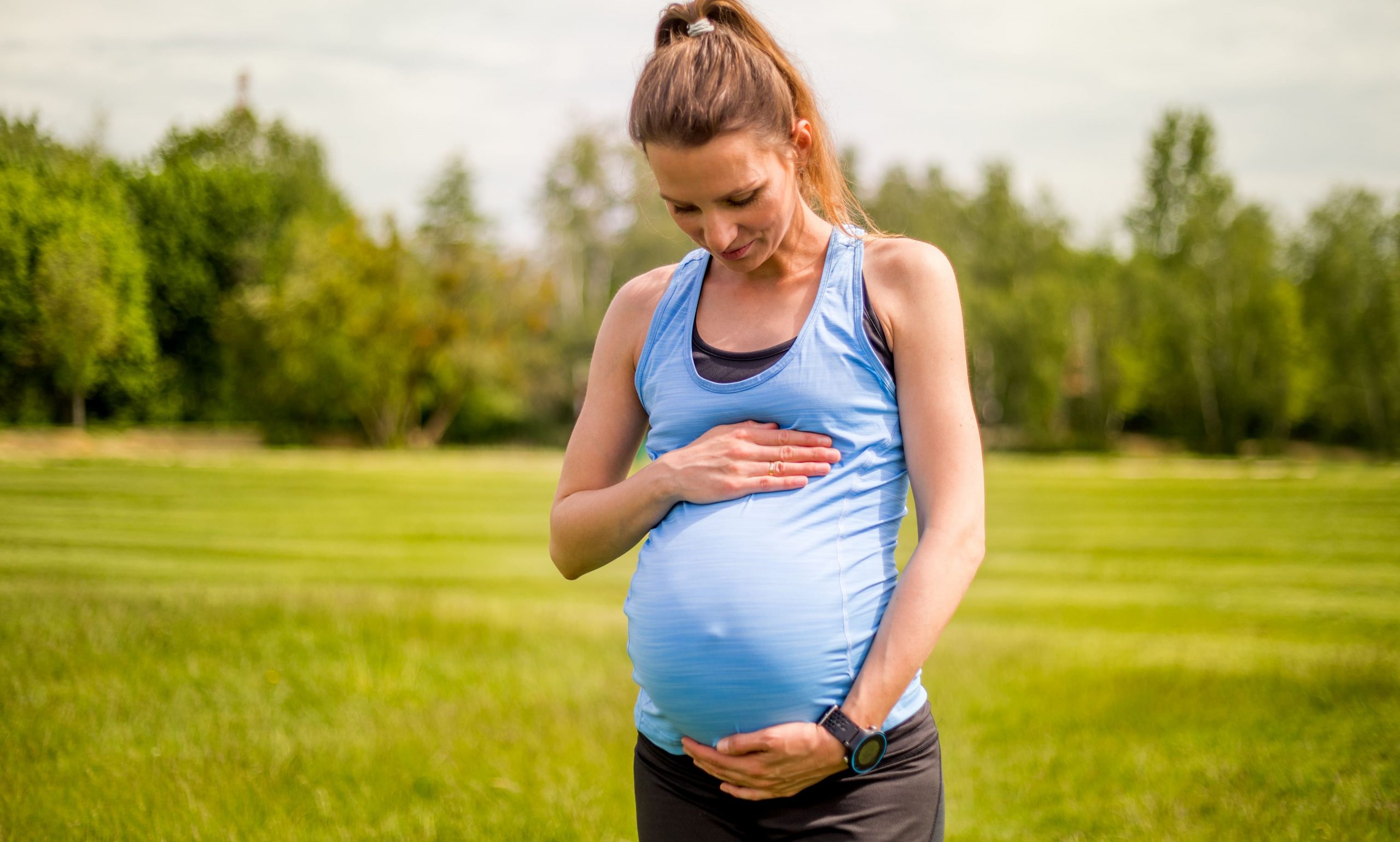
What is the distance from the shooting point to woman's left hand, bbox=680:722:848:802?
171cm

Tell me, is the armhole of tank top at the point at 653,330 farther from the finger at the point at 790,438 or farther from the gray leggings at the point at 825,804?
the gray leggings at the point at 825,804

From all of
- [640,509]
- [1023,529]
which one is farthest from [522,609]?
[1023,529]

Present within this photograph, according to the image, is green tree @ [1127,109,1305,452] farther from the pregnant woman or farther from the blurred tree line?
the pregnant woman

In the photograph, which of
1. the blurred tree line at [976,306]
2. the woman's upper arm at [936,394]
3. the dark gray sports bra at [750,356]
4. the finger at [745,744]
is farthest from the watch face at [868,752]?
the blurred tree line at [976,306]

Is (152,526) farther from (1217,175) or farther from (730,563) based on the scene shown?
(1217,175)

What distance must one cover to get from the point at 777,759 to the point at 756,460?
0.49m

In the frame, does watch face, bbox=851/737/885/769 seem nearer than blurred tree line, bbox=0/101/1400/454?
Yes

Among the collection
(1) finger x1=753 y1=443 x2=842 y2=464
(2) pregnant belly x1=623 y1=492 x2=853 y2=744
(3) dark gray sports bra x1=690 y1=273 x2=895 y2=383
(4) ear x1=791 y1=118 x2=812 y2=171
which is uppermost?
(4) ear x1=791 y1=118 x2=812 y2=171

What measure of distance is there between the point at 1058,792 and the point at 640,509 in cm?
336

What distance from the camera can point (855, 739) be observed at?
1.72m

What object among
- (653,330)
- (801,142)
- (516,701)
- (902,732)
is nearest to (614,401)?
(653,330)

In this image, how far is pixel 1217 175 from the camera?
2141 inches

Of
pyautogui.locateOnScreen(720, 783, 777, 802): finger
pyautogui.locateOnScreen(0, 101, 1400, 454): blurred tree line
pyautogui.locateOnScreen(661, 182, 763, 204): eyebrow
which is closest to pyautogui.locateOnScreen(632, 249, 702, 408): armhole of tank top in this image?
pyautogui.locateOnScreen(661, 182, 763, 204): eyebrow

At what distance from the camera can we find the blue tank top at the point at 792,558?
178 centimetres
